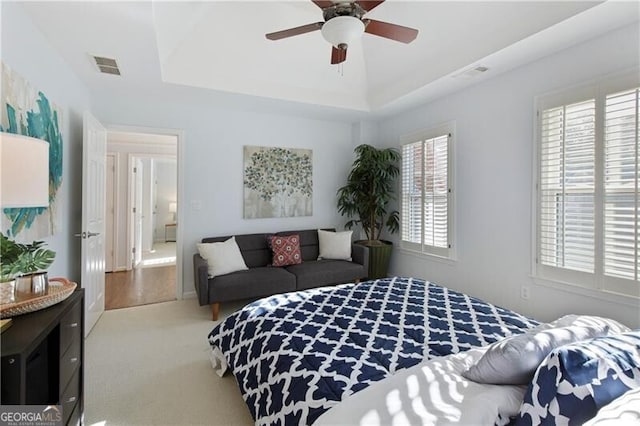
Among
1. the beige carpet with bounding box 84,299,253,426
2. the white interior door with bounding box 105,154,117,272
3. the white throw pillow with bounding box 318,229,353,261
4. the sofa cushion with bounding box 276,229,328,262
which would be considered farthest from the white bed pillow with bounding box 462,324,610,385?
the white interior door with bounding box 105,154,117,272

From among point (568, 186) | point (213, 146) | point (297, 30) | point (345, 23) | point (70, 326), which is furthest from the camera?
point (213, 146)

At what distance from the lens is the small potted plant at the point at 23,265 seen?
1.30m

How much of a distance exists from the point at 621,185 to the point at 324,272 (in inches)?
110

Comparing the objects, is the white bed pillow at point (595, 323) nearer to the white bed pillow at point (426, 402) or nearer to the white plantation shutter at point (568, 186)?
the white bed pillow at point (426, 402)

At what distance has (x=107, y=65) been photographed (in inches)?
114

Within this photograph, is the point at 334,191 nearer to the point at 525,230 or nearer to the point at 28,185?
the point at 525,230

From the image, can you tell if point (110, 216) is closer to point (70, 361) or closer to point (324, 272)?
point (324, 272)

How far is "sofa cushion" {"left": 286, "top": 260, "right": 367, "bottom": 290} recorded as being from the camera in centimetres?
370

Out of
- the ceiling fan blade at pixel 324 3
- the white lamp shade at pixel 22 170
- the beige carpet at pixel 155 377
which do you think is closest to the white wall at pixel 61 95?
the beige carpet at pixel 155 377

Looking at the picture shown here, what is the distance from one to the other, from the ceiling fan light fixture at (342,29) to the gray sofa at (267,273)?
97.1 inches

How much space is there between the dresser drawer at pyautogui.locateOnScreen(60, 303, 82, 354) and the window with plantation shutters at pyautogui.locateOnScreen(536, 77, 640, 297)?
11.3 ft

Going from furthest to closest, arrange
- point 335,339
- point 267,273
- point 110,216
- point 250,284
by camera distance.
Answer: point 110,216 → point 267,273 → point 250,284 → point 335,339

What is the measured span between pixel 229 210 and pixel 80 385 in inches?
109

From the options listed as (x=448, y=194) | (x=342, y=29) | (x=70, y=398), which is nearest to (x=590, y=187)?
(x=448, y=194)
